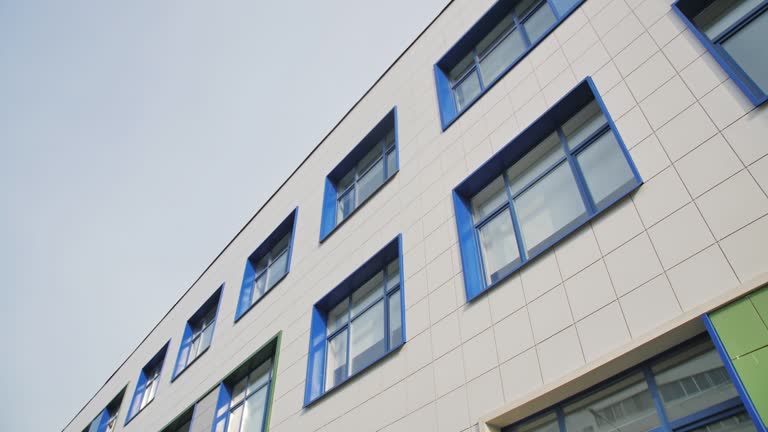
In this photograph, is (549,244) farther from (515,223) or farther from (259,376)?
(259,376)

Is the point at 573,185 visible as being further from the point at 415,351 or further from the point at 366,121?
the point at 366,121

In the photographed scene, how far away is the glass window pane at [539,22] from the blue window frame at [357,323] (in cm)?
506

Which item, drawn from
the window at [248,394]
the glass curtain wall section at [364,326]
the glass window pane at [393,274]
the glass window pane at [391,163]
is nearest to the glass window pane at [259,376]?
the window at [248,394]

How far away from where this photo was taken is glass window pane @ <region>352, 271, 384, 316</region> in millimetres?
11305

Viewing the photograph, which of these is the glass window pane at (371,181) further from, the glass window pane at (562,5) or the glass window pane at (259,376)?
the glass window pane at (562,5)

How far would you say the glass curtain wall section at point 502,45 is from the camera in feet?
35.4

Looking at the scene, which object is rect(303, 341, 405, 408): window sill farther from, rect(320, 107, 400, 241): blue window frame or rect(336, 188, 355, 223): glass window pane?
rect(336, 188, 355, 223): glass window pane

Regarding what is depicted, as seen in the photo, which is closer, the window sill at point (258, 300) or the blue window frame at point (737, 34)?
the blue window frame at point (737, 34)

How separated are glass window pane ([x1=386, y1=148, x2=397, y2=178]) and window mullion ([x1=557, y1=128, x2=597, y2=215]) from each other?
15.8 ft

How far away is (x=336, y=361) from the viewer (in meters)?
11.3

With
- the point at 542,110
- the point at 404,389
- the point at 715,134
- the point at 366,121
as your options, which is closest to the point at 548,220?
the point at 542,110

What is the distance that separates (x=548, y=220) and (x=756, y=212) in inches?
125

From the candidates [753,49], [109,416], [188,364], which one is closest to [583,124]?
[753,49]

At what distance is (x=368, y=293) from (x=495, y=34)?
6738 mm
